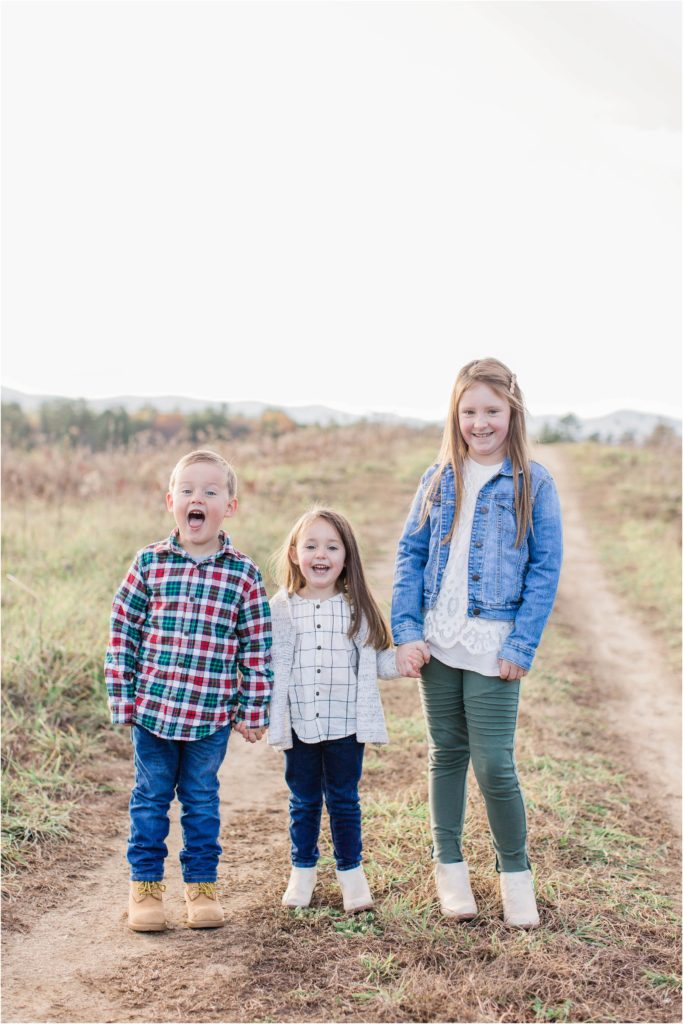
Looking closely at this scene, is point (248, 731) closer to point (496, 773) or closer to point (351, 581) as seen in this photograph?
point (351, 581)

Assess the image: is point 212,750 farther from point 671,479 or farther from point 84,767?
Result: point 671,479

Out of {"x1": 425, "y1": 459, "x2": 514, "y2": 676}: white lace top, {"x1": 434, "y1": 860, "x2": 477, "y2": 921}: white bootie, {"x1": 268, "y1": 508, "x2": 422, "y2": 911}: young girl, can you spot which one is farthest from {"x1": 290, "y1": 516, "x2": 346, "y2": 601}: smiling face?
{"x1": 434, "y1": 860, "x2": 477, "y2": 921}: white bootie

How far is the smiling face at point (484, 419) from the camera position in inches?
122

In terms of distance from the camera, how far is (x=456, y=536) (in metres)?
3.19

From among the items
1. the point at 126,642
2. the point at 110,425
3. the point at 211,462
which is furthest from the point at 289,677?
the point at 110,425

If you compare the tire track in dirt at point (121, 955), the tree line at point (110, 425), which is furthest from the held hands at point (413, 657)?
the tree line at point (110, 425)

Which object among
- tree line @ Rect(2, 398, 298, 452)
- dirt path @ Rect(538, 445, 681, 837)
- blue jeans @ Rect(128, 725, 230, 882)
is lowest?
dirt path @ Rect(538, 445, 681, 837)

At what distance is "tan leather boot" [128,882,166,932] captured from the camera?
3.03 m

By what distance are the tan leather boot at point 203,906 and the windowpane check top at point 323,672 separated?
62 cm

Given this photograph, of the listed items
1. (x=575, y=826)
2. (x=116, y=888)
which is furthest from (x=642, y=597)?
(x=116, y=888)

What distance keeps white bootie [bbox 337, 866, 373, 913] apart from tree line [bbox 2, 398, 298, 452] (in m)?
8.30

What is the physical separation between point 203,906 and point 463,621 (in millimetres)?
1300

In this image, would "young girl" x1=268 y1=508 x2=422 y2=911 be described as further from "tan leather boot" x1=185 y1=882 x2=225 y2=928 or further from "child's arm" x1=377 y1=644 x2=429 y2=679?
"tan leather boot" x1=185 y1=882 x2=225 y2=928

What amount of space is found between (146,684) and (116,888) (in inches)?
36.3
